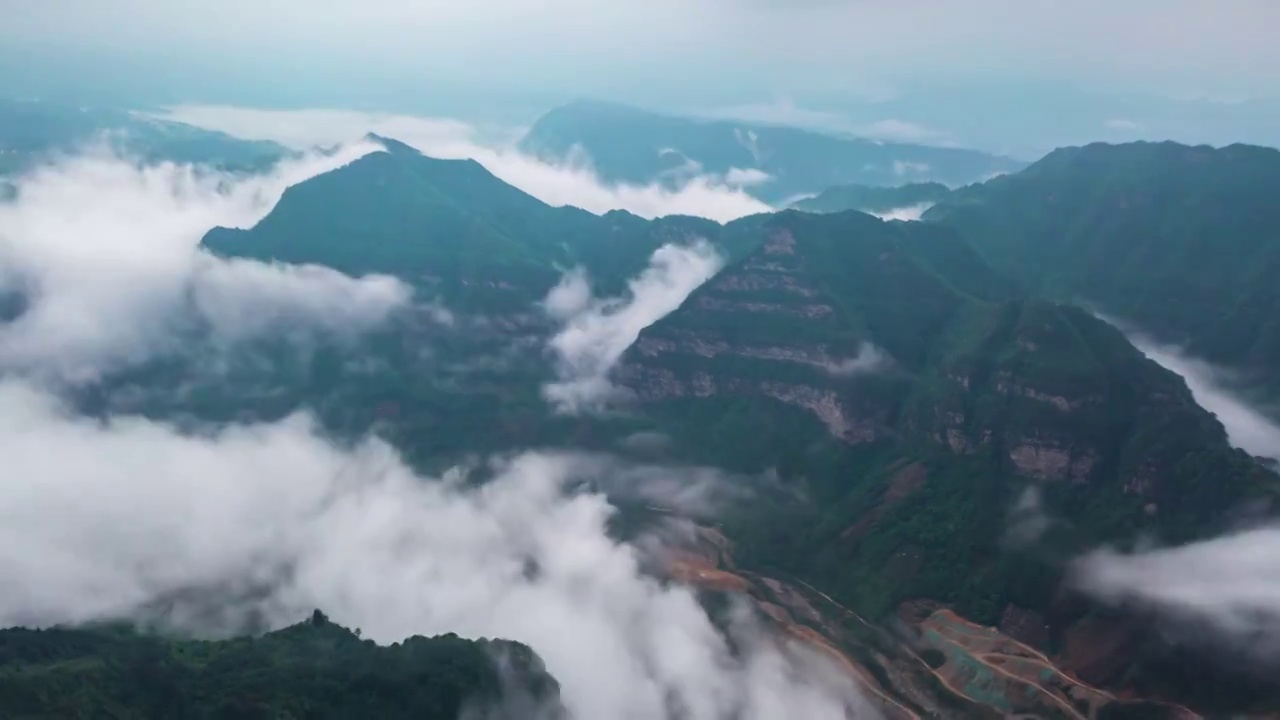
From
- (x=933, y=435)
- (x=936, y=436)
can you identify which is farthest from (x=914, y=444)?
(x=936, y=436)

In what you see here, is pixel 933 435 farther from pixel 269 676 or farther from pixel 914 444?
pixel 269 676

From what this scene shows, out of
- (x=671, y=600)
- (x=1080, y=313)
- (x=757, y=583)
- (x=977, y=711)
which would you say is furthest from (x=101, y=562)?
(x=1080, y=313)

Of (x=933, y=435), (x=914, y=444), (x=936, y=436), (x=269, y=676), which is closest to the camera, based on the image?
(x=269, y=676)

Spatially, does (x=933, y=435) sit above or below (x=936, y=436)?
below

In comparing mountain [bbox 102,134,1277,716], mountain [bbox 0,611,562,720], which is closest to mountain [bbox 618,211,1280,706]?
mountain [bbox 102,134,1277,716]

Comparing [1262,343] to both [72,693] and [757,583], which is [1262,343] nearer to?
[757,583]

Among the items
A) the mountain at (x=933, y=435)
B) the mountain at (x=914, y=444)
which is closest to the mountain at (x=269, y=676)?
the mountain at (x=914, y=444)
